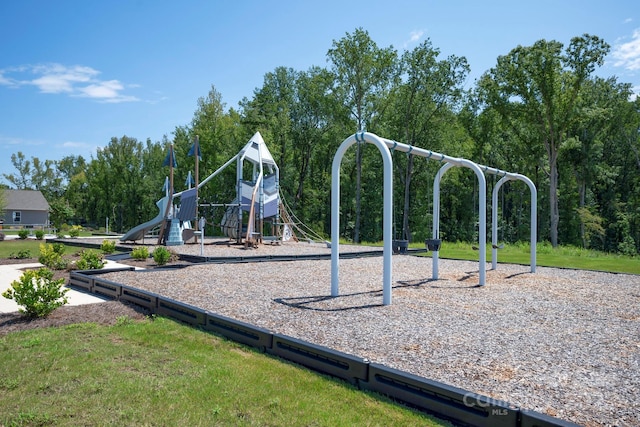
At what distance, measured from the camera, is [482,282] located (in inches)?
374

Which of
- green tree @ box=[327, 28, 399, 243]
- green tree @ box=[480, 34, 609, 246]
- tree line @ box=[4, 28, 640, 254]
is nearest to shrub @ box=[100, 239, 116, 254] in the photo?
tree line @ box=[4, 28, 640, 254]

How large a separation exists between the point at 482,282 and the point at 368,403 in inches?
266

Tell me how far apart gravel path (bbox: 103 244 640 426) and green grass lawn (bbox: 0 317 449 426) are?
845 mm

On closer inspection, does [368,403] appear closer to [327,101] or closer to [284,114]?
[327,101]

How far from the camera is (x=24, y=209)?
52719mm

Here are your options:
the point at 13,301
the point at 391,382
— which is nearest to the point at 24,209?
the point at 13,301

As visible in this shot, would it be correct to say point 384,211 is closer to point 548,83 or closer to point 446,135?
point 548,83

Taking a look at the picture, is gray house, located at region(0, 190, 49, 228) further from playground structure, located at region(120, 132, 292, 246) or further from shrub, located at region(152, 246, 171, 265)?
shrub, located at region(152, 246, 171, 265)

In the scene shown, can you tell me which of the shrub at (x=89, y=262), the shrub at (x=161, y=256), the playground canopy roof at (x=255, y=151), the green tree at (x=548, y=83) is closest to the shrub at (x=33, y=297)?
the shrub at (x=89, y=262)

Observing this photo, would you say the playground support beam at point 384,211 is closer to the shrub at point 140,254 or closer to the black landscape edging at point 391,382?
the black landscape edging at point 391,382

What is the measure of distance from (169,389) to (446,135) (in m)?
33.2

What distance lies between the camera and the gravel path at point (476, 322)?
3840 millimetres

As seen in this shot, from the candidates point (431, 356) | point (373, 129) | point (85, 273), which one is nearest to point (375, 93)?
point (373, 129)

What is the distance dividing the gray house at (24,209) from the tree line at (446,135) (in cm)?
1774
